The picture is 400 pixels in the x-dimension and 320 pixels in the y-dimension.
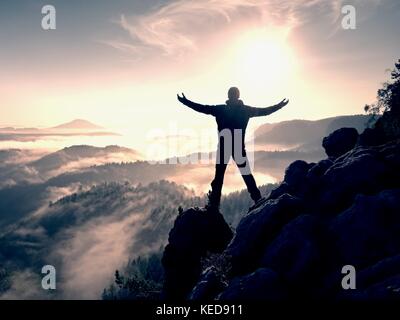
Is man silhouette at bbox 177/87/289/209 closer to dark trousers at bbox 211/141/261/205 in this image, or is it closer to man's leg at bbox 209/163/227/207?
dark trousers at bbox 211/141/261/205

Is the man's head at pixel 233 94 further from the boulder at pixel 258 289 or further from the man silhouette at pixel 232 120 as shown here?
the boulder at pixel 258 289

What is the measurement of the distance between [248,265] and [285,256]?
1973 mm

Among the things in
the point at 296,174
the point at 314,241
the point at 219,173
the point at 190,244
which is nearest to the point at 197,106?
the point at 219,173

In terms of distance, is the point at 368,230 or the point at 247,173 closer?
the point at 368,230

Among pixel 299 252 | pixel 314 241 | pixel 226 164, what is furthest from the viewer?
pixel 226 164

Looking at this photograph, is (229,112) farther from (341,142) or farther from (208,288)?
(208,288)

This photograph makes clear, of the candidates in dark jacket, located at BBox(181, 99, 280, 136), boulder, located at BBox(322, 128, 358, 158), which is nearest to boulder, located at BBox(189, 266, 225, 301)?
dark jacket, located at BBox(181, 99, 280, 136)

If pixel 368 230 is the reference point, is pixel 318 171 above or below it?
above

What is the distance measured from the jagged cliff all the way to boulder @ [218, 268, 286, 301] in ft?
0.10

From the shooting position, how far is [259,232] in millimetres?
16062

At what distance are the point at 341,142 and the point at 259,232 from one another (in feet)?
28.9
